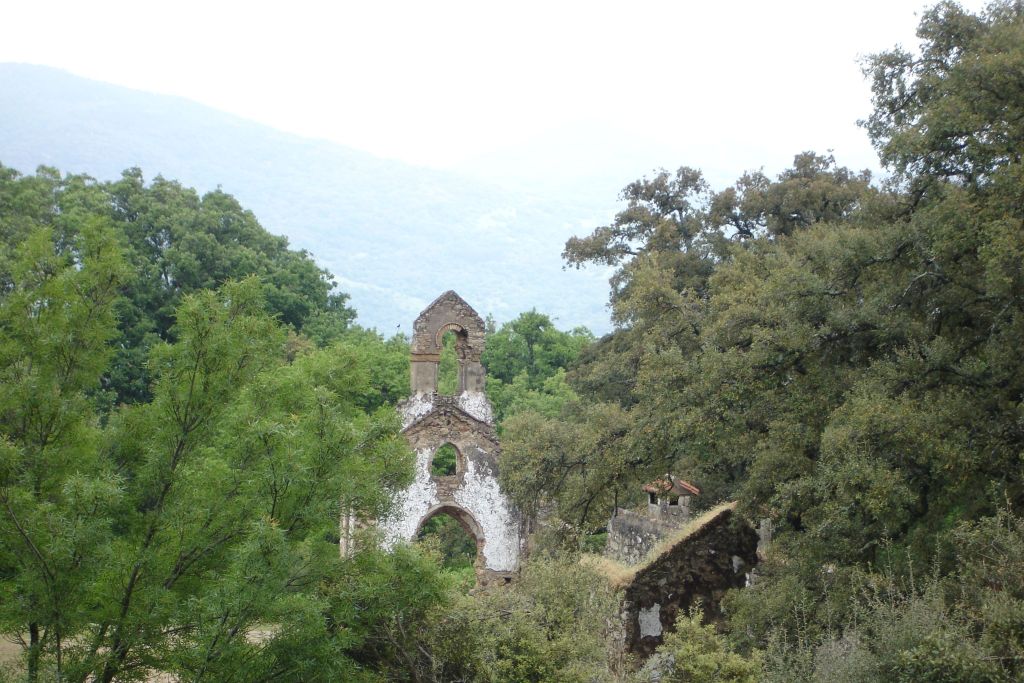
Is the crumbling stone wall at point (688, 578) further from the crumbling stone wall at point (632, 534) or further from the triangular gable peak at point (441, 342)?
the triangular gable peak at point (441, 342)

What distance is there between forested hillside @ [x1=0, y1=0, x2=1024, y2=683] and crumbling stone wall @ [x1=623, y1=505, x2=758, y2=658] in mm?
328

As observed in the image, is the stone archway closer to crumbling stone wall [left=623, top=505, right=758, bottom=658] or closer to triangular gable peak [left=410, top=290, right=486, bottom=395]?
triangular gable peak [left=410, top=290, right=486, bottom=395]

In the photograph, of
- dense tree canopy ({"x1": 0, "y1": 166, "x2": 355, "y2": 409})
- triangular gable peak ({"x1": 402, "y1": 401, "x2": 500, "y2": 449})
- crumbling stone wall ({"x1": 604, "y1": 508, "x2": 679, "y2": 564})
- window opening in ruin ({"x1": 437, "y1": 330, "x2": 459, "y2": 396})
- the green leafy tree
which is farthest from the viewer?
window opening in ruin ({"x1": 437, "y1": 330, "x2": 459, "y2": 396})

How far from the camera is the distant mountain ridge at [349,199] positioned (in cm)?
10975

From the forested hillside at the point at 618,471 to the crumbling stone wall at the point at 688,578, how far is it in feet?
1.08

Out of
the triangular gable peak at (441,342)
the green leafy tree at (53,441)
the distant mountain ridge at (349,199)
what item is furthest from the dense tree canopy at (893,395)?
the distant mountain ridge at (349,199)

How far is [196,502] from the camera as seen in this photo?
1131 centimetres

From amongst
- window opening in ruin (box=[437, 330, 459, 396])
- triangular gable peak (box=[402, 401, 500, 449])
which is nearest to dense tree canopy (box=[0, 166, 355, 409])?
window opening in ruin (box=[437, 330, 459, 396])

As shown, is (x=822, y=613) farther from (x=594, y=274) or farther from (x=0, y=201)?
(x=594, y=274)

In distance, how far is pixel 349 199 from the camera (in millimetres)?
141625

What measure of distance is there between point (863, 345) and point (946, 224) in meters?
2.55

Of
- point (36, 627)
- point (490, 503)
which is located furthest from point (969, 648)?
point (490, 503)

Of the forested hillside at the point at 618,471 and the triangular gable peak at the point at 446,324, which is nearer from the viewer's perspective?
the forested hillside at the point at 618,471

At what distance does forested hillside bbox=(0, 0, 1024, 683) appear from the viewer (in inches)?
424
